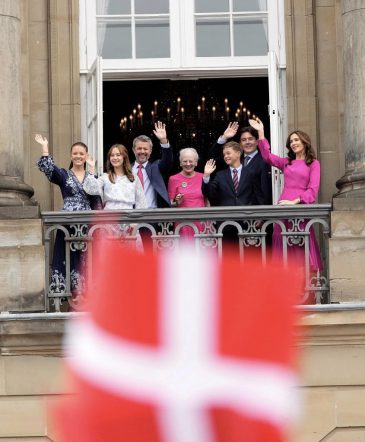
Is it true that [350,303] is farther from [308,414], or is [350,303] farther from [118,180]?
[118,180]

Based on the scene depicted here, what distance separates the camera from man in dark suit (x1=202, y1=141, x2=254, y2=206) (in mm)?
12234

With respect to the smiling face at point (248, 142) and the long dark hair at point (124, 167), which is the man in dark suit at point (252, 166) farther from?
the long dark hair at point (124, 167)

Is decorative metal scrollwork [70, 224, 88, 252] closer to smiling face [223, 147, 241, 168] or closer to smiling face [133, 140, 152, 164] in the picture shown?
smiling face [133, 140, 152, 164]

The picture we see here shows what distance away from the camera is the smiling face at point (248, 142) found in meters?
12.4

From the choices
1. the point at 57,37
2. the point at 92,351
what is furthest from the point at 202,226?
the point at 92,351

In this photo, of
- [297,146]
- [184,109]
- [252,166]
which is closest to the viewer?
[297,146]

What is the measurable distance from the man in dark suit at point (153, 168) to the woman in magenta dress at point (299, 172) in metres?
0.78

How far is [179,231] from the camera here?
40.6ft

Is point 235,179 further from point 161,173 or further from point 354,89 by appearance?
point 354,89

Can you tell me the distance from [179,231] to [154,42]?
8.61 ft

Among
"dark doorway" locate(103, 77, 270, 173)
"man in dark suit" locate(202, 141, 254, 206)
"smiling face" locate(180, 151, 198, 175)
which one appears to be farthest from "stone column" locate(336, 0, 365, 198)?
"dark doorway" locate(103, 77, 270, 173)

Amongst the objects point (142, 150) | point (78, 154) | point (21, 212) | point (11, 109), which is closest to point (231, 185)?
point (142, 150)

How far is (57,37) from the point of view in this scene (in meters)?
14.3

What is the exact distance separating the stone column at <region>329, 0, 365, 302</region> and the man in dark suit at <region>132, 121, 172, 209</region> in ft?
4.74
